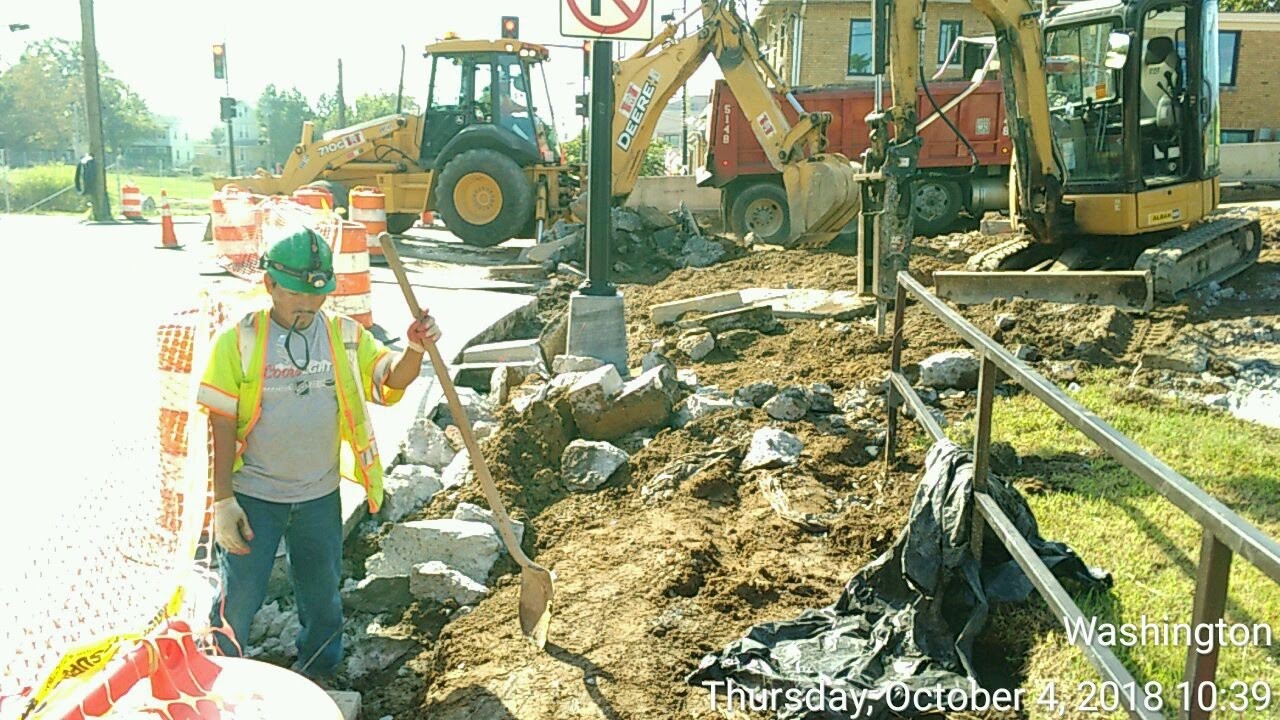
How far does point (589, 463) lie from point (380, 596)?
1601 millimetres

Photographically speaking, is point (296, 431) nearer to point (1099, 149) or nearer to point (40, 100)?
point (1099, 149)

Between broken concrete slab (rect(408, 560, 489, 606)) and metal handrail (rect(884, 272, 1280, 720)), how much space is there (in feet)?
6.53

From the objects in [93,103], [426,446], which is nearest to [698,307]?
[426,446]

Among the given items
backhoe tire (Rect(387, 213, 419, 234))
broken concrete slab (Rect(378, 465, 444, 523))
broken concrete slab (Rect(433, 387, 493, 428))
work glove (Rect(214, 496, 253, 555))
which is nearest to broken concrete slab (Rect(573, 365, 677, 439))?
broken concrete slab (Rect(433, 387, 493, 428))

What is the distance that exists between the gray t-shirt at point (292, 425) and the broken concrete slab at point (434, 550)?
3.21 feet

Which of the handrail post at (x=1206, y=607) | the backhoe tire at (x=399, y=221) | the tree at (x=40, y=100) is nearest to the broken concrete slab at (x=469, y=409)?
the handrail post at (x=1206, y=607)

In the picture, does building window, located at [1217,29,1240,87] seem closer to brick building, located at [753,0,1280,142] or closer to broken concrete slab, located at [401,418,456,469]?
brick building, located at [753,0,1280,142]

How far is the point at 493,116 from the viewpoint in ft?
61.5

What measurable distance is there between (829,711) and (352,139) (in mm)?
18239

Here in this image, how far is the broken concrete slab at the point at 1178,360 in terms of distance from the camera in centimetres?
798

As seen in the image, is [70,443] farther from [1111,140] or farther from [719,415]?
[1111,140]

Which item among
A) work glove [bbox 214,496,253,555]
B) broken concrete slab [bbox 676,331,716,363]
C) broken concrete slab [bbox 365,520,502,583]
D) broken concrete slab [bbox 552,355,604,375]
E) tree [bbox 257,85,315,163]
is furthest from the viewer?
tree [bbox 257,85,315,163]

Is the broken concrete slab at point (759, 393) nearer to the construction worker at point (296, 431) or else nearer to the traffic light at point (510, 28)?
the construction worker at point (296, 431)

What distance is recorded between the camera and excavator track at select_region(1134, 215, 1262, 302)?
33.3 feet
